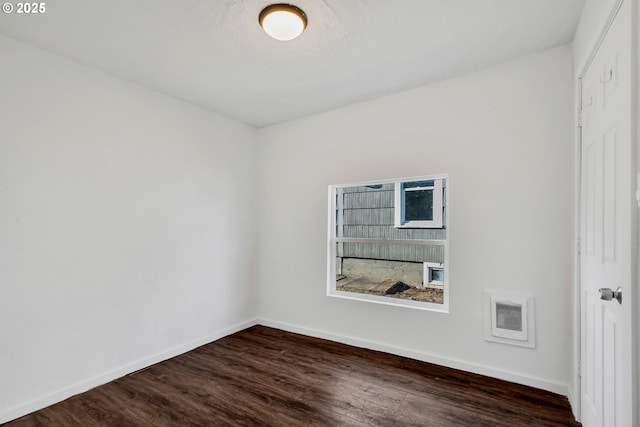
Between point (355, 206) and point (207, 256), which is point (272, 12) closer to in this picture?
point (355, 206)

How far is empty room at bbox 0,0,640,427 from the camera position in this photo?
6.11ft

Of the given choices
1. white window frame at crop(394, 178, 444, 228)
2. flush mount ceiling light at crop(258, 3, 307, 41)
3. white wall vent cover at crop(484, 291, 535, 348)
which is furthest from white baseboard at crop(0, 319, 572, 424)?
flush mount ceiling light at crop(258, 3, 307, 41)

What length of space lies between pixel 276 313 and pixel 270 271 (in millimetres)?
529

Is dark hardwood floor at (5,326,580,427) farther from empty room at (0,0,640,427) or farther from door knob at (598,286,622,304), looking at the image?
door knob at (598,286,622,304)

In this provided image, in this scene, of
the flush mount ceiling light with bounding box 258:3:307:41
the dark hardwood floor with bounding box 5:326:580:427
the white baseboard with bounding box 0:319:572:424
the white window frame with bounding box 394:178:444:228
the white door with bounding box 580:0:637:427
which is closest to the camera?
the white door with bounding box 580:0:637:427

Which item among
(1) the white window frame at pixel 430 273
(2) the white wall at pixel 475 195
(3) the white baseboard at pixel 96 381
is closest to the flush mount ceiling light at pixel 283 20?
(2) the white wall at pixel 475 195

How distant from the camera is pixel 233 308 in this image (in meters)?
3.76

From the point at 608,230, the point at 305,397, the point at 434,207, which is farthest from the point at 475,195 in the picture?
the point at 305,397

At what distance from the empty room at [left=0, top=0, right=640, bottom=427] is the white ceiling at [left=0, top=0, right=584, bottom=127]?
19mm

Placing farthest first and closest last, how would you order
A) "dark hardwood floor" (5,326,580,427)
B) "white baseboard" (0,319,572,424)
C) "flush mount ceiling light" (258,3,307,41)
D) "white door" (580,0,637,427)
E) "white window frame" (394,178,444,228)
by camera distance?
"white window frame" (394,178,444,228), "white baseboard" (0,319,572,424), "dark hardwood floor" (5,326,580,427), "flush mount ceiling light" (258,3,307,41), "white door" (580,0,637,427)

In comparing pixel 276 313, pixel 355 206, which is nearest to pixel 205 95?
pixel 355 206

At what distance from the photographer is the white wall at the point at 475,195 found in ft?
7.68

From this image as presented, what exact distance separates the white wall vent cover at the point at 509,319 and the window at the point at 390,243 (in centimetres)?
36

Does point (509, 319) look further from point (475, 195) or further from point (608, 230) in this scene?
point (608, 230)
